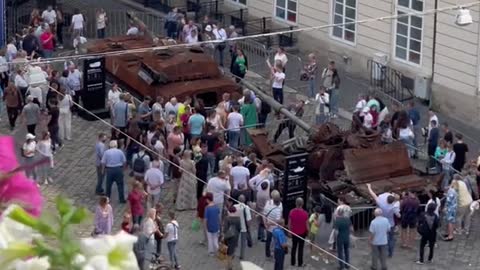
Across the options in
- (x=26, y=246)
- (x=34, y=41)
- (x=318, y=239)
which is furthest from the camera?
(x=34, y=41)

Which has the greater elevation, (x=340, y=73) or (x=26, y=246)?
(x=26, y=246)

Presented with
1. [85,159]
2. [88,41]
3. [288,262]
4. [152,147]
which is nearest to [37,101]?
[85,159]

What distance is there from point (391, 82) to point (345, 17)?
296 centimetres

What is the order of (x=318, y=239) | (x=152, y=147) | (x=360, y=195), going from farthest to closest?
(x=152, y=147)
(x=360, y=195)
(x=318, y=239)

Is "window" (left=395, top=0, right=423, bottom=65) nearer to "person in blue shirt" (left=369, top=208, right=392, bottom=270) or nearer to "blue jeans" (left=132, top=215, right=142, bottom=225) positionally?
"person in blue shirt" (left=369, top=208, right=392, bottom=270)

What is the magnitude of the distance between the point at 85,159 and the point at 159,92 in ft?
9.75

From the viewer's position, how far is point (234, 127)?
26.4 meters

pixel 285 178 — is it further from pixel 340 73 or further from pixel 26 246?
pixel 26 246

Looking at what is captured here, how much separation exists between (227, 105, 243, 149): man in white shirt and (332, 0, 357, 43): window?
7305 millimetres

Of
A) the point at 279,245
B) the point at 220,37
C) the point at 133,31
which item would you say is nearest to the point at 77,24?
the point at 133,31

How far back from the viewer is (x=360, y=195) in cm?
2309

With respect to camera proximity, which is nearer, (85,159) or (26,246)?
(26,246)

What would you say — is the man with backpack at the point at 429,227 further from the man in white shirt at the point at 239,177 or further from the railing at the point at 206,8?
the railing at the point at 206,8

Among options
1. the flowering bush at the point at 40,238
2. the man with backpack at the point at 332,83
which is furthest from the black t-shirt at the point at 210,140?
the flowering bush at the point at 40,238
